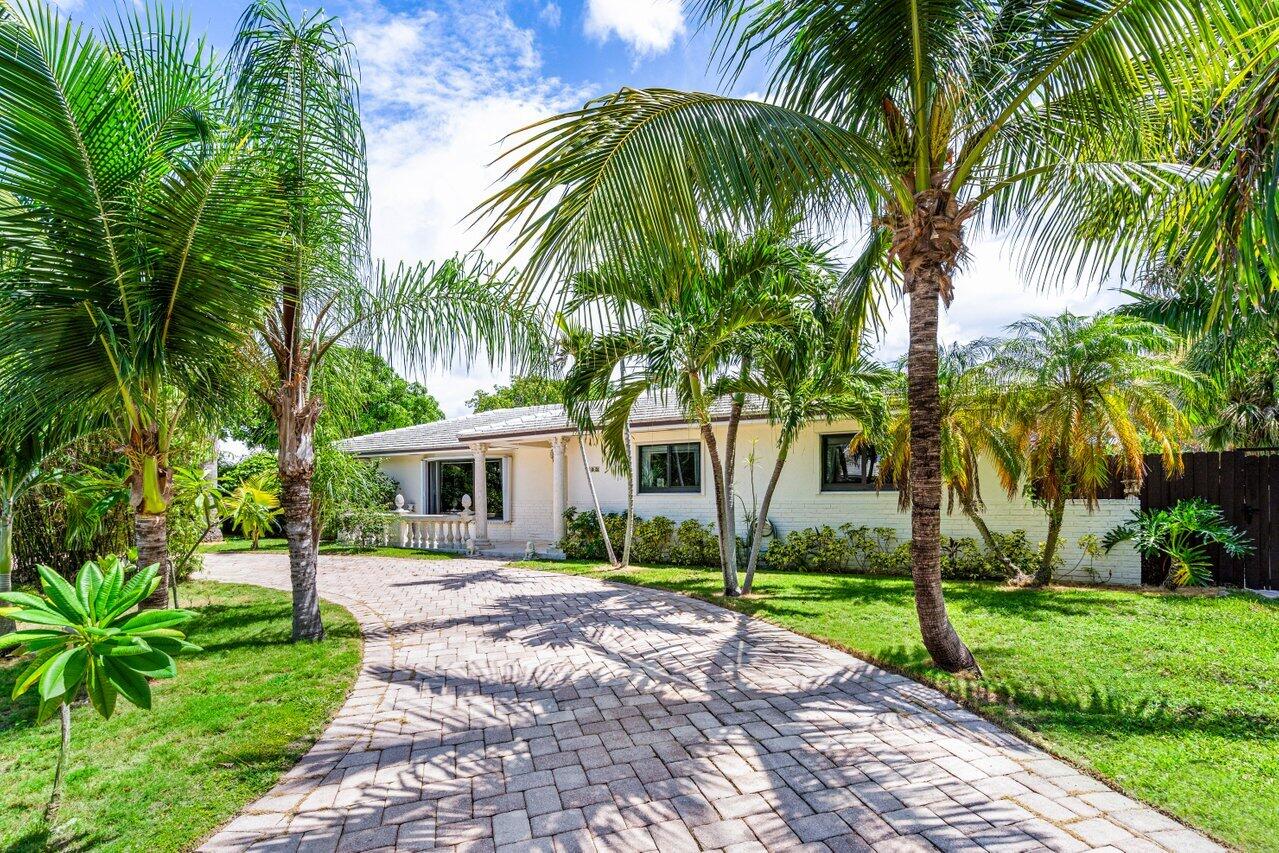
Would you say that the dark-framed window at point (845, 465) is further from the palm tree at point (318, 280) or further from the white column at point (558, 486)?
the palm tree at point (318, 280)

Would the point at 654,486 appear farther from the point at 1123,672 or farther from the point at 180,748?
the point at 180,748

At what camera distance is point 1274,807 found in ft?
12.2

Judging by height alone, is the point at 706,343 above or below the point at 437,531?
above

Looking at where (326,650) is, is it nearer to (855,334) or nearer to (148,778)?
(148,778)

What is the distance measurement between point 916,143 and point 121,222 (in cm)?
679

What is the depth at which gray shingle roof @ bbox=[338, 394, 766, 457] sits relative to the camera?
50.2 feet

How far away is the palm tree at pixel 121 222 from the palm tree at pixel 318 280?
907 millimetres

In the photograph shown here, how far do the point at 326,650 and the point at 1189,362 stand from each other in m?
16.3

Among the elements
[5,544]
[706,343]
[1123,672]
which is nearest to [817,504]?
[706,343]

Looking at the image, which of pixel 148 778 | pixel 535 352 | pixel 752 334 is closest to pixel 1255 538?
pixel 752 334

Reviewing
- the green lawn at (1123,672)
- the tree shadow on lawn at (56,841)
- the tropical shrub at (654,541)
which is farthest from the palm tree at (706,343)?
the tree shadow on lawn at (56,841)

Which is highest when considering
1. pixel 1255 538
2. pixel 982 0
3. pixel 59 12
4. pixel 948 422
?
pixel 982 0

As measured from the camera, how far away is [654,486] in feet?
55.1

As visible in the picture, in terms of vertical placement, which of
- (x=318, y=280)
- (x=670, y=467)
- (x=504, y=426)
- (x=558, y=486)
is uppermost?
(x=318, y=280)
